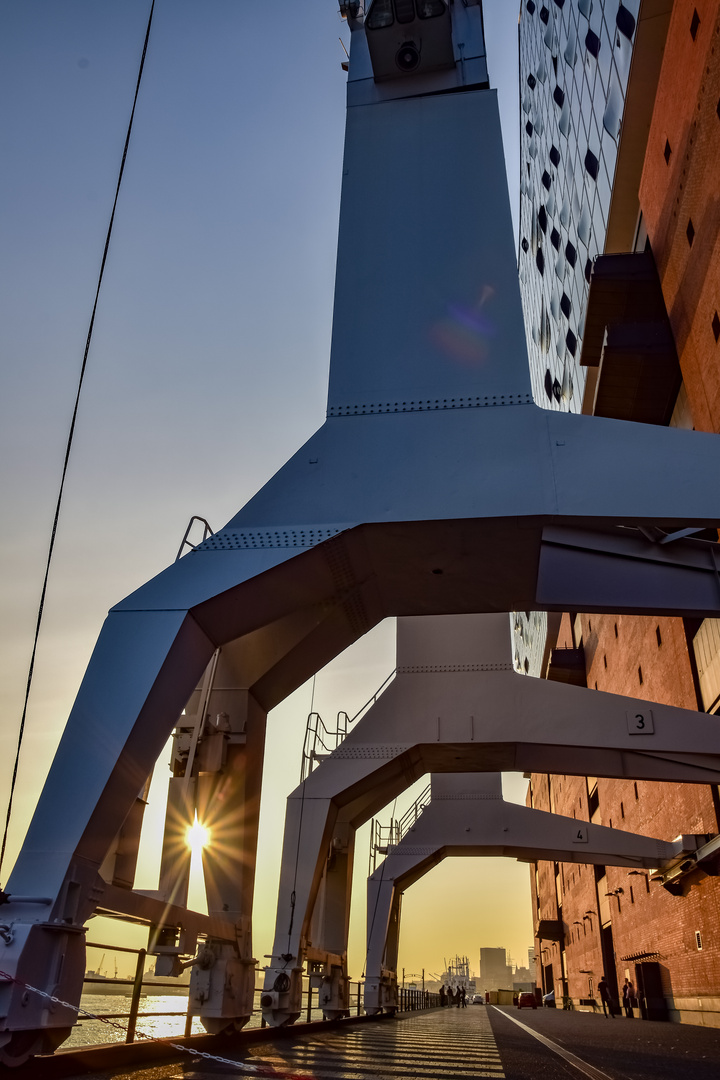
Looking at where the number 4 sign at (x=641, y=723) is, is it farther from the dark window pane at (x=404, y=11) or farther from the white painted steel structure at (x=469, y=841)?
the dark window pane at (x=404, y=11)

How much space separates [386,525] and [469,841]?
14973mm

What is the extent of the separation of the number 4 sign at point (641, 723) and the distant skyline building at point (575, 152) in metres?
8.99

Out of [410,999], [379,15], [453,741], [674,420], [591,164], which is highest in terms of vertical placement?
[591,164]

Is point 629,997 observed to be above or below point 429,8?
below

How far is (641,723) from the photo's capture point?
1227 cm

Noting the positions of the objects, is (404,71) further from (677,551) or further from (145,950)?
(145,950)

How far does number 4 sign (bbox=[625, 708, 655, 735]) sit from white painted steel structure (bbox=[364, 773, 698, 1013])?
7.06 metres

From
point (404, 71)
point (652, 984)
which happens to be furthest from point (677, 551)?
point (652, 984)

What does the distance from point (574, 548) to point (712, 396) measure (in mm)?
6613

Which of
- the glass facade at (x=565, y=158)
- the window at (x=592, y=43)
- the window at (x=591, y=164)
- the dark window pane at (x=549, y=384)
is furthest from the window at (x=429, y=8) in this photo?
the dark window pane at (x=549, y=384)

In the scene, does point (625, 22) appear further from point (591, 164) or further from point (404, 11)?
point (404, 11)

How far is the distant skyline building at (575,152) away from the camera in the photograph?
14141 millimetres

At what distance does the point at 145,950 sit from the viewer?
6.41 meters

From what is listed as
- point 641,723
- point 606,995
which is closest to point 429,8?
point 641,723
